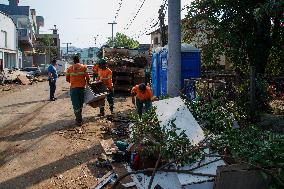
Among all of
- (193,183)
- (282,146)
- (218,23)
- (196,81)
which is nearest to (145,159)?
(193,183)

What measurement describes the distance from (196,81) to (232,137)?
3789 millimetres

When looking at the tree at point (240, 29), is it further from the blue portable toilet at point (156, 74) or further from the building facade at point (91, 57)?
the building facade at point (91, 57)

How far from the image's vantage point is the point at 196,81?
891cm

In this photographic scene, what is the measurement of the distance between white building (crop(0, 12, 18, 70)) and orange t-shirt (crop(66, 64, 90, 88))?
2295cm

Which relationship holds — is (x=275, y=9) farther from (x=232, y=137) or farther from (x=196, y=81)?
(x=232, y=137)

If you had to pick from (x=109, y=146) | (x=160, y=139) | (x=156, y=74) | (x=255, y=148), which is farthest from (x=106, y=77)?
(x=255, y=148)

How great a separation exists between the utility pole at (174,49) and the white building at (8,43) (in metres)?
24.5

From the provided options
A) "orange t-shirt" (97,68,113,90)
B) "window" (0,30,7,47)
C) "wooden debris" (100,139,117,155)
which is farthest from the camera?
"window" (0,30,7,47)

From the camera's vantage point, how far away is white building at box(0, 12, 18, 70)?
32469 millimetres

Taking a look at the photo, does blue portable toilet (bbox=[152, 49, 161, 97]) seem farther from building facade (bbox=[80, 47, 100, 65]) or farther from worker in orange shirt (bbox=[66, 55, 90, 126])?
building facade (bbox=[80, 47, 100, 65])

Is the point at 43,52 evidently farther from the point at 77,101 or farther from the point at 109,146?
the point at 109,146

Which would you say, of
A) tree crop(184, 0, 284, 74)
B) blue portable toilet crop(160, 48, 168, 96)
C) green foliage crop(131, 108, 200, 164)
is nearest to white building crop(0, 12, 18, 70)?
blue portable toilet crop(160, 48, 168, 96)

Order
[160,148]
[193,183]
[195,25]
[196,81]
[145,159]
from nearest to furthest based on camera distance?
[193,183] → [160,148] → [145,159] → [196,81] → [195,25]

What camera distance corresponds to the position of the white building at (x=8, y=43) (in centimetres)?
3247
